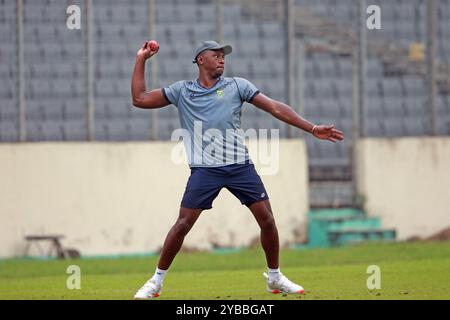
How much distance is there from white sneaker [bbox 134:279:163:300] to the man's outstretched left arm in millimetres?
1862

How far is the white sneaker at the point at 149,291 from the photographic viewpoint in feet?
37.3

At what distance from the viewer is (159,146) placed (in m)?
20.1

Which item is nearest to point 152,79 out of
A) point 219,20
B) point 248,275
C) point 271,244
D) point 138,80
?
point 219,20

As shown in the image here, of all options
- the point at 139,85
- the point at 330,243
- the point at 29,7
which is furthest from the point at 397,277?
the point at 29,7

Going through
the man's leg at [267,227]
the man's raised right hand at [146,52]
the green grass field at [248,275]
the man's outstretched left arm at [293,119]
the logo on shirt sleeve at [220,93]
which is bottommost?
the green grass field at [248,275]

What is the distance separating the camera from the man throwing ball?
11.4 m

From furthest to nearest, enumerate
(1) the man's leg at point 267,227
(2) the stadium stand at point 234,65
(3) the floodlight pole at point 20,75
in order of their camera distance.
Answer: (2) the stadium stand at point 234,65 < (3) the floodlight pole at point 20,75 < (1) the man's leg at point 267,227

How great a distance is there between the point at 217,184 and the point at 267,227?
1.98ft

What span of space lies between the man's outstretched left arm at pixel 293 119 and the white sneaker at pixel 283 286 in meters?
1.41

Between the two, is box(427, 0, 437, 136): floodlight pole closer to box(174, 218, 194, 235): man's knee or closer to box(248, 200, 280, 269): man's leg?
box(248, 200, 280, 269): man's leg

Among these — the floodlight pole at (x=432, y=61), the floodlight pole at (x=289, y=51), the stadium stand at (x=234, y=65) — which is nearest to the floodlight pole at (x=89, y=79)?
the stadium stand at (x=234, y=65)

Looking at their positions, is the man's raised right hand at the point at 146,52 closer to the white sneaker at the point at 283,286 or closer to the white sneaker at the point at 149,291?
the white sneaker at the point at 149,291

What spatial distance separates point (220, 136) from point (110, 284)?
312cm

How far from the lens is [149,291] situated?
37.6 feet
